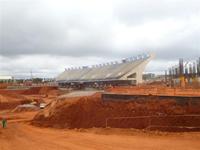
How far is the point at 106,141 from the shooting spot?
90.7 ft

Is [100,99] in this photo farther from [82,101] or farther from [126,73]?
[126,73]

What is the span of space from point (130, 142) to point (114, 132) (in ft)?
17.0

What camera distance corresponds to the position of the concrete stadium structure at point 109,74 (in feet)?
307

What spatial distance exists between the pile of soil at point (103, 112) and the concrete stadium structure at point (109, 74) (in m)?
49.4

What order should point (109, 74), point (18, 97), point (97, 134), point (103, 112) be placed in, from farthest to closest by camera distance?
point (109, 74) → point (18, 97) → point (103, 112) → point (97, 134)

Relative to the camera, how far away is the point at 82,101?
4159 cm

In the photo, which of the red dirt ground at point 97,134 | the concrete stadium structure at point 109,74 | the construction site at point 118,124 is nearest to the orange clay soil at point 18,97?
the concrete stadium structure at point 109,74

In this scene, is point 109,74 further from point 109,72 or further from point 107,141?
point 107,141

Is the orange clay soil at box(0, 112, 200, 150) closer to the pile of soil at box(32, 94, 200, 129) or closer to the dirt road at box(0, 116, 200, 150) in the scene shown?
the dirt road at box(0, 116, 200, 150)

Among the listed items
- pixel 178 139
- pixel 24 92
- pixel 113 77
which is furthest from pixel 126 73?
pixel 178 139

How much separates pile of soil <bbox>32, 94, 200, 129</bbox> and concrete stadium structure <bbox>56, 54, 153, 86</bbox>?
49406 mm

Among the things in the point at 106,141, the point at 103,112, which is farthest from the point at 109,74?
the point at 106,141

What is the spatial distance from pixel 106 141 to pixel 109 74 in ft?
251

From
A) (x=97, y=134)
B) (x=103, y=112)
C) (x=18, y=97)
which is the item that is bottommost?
(x=97, y=134)
